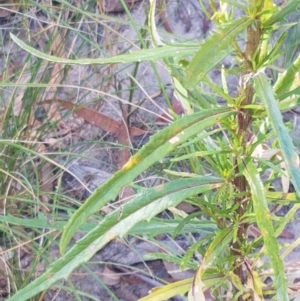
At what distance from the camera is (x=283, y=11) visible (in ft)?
1.84

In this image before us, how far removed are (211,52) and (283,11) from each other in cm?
11

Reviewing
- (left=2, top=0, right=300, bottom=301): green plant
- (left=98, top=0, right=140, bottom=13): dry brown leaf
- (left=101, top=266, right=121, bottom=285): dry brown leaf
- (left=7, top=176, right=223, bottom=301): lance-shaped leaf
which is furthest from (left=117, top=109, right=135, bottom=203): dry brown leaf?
(left=7, top=176, right=223, bottom=301): lance-shaped leaf

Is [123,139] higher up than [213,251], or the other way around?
[213,251]

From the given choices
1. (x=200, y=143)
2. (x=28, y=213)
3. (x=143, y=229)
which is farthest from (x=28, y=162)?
(x=200, y=143)

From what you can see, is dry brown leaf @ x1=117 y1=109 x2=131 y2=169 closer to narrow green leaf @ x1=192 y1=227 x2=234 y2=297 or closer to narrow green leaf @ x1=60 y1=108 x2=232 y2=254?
narrow green leaf @ x1=192 y1=227 x2=234 y2=297

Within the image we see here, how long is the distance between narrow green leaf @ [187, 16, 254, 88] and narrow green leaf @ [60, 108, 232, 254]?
76mm

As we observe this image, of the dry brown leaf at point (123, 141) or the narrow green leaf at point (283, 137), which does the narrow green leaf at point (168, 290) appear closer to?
the narrow green leaf at point (283, 137)

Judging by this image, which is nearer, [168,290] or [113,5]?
[168,290]

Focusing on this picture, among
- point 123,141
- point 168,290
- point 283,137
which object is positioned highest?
point 283,137

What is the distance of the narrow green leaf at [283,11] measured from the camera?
1.77 feet

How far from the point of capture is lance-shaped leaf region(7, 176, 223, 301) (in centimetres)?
57

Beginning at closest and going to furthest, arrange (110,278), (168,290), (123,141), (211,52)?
(211,52) → (168,290) → (110,278) → (123,141)

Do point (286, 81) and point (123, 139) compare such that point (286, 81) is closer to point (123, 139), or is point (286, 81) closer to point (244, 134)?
point (244, 134)

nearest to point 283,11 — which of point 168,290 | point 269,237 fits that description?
point 269,237
